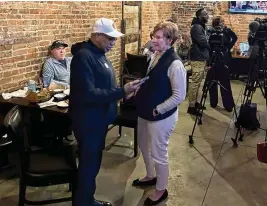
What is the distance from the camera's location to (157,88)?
2.31m

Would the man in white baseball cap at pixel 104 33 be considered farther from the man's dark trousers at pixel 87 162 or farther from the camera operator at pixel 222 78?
the camera operator at pixel 222 78

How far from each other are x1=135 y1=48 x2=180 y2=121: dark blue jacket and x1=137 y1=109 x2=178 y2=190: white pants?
0.06m

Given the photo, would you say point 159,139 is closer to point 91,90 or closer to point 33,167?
point 91,90

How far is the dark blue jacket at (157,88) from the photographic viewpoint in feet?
7.49

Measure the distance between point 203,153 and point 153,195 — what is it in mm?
1200

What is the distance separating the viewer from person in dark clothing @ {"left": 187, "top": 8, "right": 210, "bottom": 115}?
4.85 metres

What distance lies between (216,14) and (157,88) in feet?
21.6

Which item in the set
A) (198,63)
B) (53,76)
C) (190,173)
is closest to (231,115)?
(198,63)

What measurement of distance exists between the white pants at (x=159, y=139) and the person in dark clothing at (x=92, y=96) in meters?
0.37

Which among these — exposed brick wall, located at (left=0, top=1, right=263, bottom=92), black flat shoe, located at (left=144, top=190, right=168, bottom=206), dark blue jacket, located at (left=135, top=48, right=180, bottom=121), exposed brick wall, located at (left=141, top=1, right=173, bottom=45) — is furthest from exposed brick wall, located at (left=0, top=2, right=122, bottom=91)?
exposed brick wall, located at (left=141, top=1, right=173, bottom=45)

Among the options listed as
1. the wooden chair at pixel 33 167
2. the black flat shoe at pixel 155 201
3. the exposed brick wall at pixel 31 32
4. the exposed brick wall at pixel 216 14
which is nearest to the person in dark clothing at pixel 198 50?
the exposed brick wall at pixel 31 32

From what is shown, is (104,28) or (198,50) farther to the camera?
(198,50)

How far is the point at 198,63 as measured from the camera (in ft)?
16.4

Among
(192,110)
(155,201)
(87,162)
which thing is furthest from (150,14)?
(87,162)
